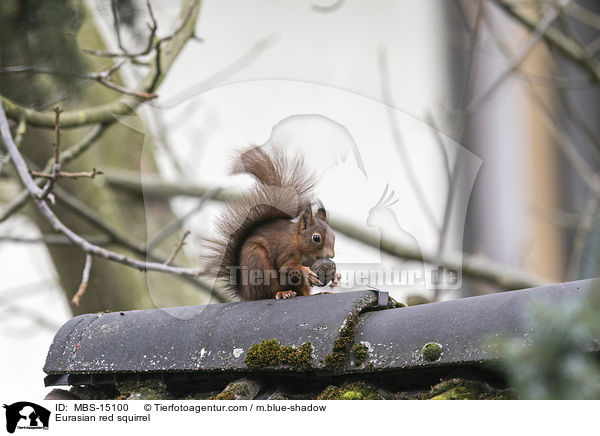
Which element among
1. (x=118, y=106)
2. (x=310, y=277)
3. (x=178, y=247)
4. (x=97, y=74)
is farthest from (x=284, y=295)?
(x=118, y=106)

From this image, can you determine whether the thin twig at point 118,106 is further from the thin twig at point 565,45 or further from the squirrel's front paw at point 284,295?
the thin twig at point 565,45

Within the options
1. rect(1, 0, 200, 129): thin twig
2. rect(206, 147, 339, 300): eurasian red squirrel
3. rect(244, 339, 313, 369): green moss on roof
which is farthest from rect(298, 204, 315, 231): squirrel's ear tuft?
rect(1, 0, 200, 129): thin twig

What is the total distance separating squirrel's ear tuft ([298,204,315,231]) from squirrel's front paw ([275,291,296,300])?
0.15m

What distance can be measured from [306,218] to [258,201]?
4.6 inches

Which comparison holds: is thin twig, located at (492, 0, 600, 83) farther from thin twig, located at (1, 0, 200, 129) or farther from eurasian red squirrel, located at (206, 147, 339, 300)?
eurasian red squirrel, located at (206, 147, 339, 300)

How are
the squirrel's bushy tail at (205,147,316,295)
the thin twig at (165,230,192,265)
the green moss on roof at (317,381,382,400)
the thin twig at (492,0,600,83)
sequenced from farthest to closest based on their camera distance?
the thin twig at (492,0,600,83) < the thin twig at (165,230,192,265) < the squirrel's bushy tail at (205,147,316,295) < the green moss on roof at (317,381,382,400)

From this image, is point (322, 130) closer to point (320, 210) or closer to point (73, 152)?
point (320, 210)

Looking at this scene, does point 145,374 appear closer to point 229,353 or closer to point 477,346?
point 229,353

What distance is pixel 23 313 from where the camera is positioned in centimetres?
384

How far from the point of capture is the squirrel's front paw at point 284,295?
1.44m

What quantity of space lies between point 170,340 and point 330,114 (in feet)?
1.72

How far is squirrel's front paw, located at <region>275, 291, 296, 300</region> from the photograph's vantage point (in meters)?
1.44

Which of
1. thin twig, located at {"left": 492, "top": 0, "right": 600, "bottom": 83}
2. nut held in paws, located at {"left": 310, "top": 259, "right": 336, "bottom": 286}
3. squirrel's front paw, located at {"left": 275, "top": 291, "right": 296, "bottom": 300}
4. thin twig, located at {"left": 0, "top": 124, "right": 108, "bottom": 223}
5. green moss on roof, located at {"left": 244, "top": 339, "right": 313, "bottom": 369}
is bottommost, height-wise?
green moss on roof, located at {"left": 244, "top": 339, "right": 313, "bottom": 369}

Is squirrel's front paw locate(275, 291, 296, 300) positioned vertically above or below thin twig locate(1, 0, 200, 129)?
below
